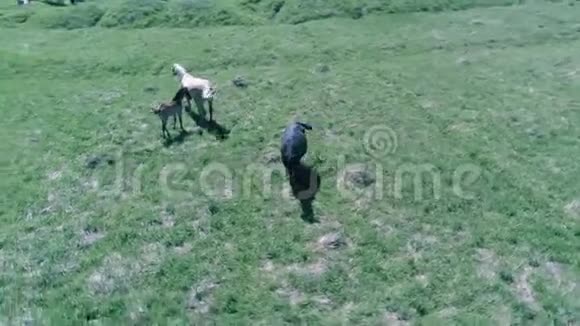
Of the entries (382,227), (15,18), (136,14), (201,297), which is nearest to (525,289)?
(382,227)

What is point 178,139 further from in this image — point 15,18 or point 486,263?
point 15,18

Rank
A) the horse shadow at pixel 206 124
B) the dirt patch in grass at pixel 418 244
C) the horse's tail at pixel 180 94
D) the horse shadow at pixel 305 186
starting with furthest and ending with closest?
the horse shadow at pixel 206 124 → the horse's tail at pixel 180 94 → the horse shadow at pixel 305 186 → the dirt patch in grass at pixel 418 244

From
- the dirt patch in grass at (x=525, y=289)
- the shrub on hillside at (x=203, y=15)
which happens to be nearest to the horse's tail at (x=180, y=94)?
the dirt patch in grass at (x=525, y=289)

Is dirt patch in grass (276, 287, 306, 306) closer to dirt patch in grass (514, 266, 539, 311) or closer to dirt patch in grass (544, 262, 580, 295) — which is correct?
dirt patch in grass (514, 266, 539, 311)

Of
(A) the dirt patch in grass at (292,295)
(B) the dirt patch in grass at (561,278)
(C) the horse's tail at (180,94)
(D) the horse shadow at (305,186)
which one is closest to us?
(A) the dirt patch in grass at (292,295)

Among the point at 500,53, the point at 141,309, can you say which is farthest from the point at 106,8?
the point at 141,309

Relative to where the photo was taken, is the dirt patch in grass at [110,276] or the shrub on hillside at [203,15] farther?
the shrub on hillside at [203,15]

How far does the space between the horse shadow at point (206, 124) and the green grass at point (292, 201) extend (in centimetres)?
41

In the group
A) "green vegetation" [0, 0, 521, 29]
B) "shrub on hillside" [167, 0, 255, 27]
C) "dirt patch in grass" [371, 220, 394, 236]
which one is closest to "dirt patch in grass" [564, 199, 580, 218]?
"dirt patch in grass" [371, 220, 394, 236]

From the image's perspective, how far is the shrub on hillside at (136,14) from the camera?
4169cm

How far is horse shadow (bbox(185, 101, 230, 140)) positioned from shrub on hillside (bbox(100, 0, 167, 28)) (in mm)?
19816

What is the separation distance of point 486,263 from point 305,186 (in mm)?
5751

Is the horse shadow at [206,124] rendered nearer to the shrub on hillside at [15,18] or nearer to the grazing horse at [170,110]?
the grazing horse at [170,110]

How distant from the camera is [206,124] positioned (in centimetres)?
2295
